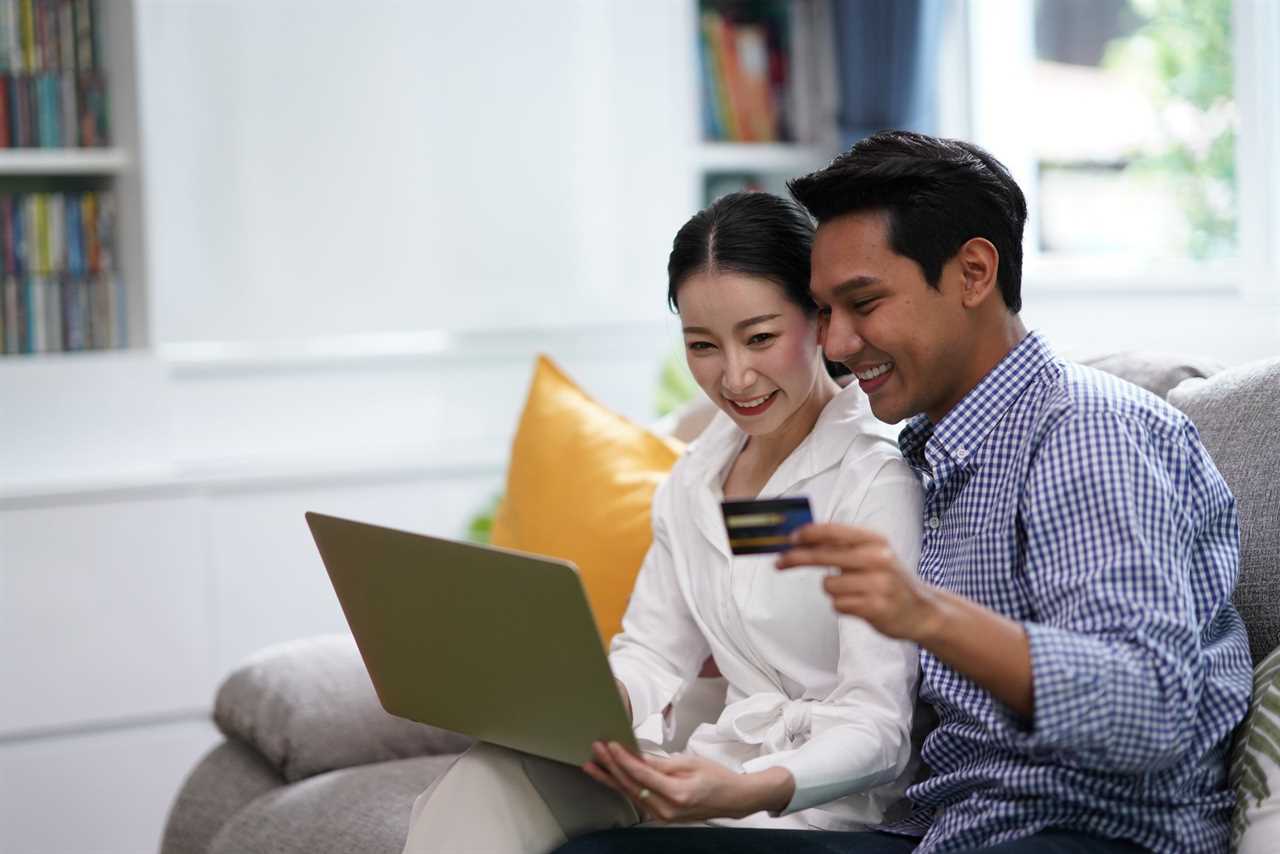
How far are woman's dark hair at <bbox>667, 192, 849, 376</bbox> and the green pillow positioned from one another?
580mm

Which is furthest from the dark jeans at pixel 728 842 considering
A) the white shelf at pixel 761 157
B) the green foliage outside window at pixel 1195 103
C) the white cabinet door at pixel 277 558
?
the white shelf at pixel 761 157

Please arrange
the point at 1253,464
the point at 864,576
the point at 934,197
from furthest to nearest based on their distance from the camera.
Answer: the point at 1253,464, the point at 934,197, the point at 864,576

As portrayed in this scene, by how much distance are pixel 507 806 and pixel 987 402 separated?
0.58 meters

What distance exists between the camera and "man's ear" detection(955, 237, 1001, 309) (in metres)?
1.42

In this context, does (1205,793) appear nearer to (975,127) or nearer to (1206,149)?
(1206,149)

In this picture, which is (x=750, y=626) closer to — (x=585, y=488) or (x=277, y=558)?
(x=585, y=488)

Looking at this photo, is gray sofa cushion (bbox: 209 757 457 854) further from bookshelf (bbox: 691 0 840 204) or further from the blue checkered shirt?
bookshelf (bbox: 691 0 840 204)

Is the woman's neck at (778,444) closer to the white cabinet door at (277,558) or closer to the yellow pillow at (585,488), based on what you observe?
the yellow pillow at (585,488)

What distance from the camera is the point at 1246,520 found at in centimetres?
→ 153

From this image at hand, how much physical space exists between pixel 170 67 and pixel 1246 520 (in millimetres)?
2457

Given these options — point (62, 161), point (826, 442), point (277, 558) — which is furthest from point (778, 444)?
point (62, 161)

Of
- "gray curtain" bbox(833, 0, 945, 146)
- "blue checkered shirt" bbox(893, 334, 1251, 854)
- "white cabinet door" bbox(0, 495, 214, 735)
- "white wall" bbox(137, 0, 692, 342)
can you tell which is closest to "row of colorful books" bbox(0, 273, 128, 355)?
"white wall" bbox(137, 0, 692, 342)

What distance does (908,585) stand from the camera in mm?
1138

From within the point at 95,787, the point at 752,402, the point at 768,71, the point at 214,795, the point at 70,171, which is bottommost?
the point at 95,787
